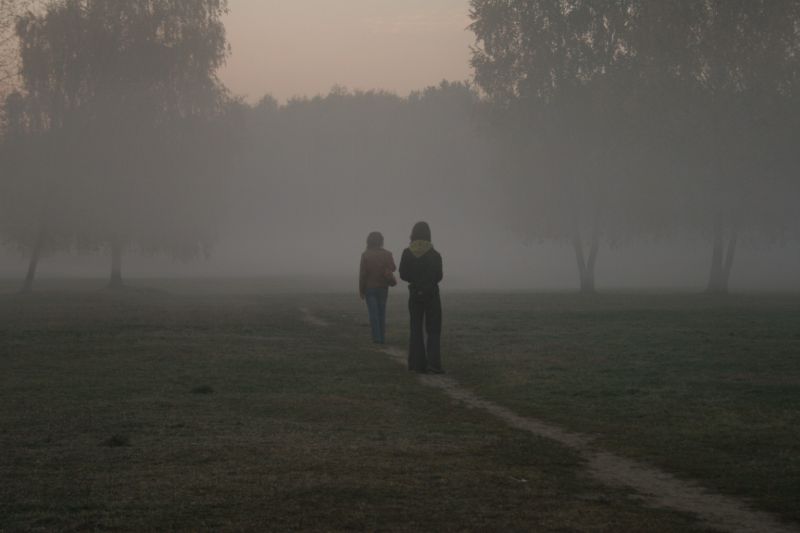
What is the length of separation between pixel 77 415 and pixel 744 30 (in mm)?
39010

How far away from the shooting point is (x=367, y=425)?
13.6 m

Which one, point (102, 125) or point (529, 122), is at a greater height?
point (529, 122)

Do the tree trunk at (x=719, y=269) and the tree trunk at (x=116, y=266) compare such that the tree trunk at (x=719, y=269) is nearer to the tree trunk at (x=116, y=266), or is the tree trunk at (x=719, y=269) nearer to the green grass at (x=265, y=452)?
the green grass at (x=265, y=452)

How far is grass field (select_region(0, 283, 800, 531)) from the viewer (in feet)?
28.4

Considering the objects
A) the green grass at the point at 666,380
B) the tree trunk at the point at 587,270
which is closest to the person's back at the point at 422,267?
the green grass at the point at 666,380

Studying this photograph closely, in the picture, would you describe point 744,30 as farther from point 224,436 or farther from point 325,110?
point 325,110

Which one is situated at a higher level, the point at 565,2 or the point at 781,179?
the point at 565,2

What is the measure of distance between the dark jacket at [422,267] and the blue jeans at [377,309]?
344 cm

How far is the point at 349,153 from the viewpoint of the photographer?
11431cm

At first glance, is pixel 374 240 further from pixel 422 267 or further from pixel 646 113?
pixel 646 113

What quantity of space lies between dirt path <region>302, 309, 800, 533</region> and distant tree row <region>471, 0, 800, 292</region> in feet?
117

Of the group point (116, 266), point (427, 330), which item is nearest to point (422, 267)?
point (427, 330)

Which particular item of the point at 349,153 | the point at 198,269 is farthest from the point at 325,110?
the point at 198,269

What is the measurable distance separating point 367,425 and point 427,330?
6.45 m
